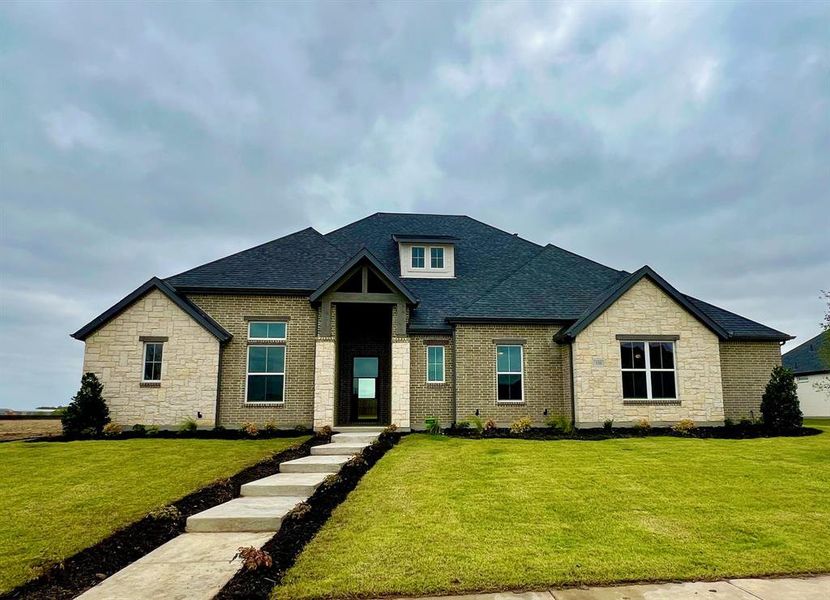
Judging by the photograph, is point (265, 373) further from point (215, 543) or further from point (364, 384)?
point (215, 543)

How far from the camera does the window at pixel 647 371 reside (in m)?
17.1

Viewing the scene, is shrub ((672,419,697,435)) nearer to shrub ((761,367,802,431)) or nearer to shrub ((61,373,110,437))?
shrub ((761,367,802,431))

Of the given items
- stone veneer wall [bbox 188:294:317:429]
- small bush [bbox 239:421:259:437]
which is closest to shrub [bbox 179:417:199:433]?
stone veneer wall [bbox 188:294:317:429]

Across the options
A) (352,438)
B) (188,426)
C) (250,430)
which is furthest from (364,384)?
(188,426)

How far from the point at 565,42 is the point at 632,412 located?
1186cm

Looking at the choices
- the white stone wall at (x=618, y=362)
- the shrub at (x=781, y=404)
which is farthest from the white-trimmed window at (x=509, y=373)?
the shrub at (x=781, y=404)

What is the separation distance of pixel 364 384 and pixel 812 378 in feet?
97.4

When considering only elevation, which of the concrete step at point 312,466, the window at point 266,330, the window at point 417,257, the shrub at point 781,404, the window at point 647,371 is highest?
the window at point 417,257

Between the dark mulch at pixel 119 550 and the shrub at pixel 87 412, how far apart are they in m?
8.95

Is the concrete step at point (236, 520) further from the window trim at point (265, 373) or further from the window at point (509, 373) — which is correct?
the window at point (509, 373)

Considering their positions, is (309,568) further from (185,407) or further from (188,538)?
(185,407)

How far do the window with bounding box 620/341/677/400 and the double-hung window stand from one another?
38.4 feet

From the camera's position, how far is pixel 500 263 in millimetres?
21984

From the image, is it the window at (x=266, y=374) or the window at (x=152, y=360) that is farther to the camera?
the window at (x=266, y=374)
